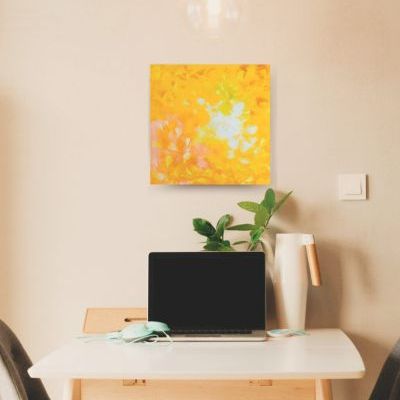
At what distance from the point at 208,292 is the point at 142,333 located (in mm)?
232

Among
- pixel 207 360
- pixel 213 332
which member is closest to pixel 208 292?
pixel 213 332

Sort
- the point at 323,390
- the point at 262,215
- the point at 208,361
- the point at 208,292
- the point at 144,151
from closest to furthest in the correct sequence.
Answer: the point at 208,361 → the point at 323,390 → the point at 208,292 → the point at 262,215 → the point at 144,151

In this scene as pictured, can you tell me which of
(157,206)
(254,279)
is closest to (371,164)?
(254,279)

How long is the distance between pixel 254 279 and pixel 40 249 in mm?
720

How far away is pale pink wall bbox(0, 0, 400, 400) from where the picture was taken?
1989 mm

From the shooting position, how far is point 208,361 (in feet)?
4.78

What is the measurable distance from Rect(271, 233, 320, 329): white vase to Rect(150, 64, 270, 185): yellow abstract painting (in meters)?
0.24

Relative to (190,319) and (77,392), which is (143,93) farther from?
(77,392)

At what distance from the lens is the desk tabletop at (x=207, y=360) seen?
1.35 m

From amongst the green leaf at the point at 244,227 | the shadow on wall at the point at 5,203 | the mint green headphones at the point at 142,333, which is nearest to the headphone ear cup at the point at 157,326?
the mint green headphones at the point at 142,333

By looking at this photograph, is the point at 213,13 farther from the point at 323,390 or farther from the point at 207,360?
the point at 323,390

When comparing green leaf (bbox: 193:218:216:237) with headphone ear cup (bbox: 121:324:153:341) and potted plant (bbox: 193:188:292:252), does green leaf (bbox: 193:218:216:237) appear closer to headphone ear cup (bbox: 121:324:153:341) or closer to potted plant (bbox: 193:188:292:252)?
potted plant (bbox: 193:188:292:252)

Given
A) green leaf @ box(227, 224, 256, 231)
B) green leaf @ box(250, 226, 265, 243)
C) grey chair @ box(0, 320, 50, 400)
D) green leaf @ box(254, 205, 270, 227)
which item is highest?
green leaf @ box(254, 205, 270, 227)

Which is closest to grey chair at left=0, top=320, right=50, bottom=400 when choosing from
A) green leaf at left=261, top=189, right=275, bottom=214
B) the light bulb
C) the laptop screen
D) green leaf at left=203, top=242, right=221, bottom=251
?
the laptop screen
